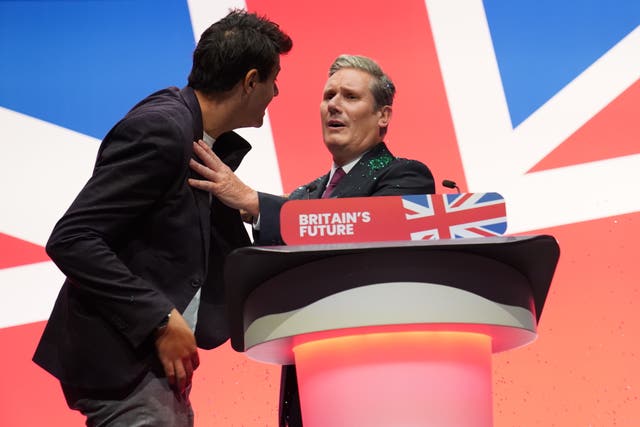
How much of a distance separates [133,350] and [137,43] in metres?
1.69

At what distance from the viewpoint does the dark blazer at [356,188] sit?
67.7 inches

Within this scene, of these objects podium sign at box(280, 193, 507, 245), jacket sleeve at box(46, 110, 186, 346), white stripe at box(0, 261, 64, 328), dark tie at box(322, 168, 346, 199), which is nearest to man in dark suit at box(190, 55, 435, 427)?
dark tie at box(322, 168, 346, 199)

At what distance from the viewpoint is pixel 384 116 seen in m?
2.26

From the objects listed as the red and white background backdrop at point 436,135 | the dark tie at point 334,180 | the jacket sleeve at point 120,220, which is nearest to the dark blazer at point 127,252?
the jacket sleeve at point 120,220

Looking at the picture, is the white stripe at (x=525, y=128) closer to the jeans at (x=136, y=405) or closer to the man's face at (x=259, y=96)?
the man's face at (x=259, y=96)

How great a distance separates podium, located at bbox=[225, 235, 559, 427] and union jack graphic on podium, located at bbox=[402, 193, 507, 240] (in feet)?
0.20

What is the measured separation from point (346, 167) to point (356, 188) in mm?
197

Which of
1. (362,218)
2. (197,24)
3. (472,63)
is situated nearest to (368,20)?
(472,63)

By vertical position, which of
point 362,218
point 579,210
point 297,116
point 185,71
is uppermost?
point 185,71

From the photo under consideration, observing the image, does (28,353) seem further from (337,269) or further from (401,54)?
(337,269)

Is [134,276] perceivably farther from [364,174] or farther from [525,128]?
[525,128]

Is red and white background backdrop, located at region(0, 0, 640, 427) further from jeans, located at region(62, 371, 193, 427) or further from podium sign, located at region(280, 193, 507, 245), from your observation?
podium sign, located at region(280, 193, 507, 245)

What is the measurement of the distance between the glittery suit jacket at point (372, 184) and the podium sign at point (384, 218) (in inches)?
18.0

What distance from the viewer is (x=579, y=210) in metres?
2.67
